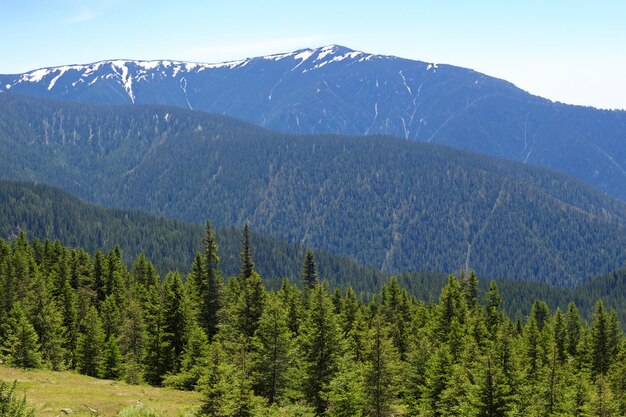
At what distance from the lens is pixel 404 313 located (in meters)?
88.2

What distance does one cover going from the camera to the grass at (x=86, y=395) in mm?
39819

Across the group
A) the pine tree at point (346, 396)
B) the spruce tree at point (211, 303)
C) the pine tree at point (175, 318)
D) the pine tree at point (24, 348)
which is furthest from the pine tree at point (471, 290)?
the pine tree at point (24, 348)

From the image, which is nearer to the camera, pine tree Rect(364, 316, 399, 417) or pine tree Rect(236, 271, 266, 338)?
pine tree Rect(364, 316, 399, 417)

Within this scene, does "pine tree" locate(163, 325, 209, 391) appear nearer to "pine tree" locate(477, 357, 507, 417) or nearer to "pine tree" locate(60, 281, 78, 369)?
"pine tree" locate(60, 281, 78, 369)

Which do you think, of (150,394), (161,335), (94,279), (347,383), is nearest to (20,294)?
(94,279)

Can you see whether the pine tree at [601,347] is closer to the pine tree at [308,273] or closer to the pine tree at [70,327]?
the pine tree at [308,273]

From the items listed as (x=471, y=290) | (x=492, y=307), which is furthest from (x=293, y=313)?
(x=492, y=307)

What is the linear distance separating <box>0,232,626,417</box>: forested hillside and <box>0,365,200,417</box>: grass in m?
3.01

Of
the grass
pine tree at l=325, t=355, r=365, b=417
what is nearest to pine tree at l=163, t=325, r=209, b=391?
the grass

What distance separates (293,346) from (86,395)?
18.5 metres

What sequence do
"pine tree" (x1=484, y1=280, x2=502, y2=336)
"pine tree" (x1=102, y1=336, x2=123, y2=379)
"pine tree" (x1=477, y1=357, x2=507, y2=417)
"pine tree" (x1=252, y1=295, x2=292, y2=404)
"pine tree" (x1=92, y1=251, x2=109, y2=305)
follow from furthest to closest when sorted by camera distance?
1. "pine tree" (x1=92, y1=251, x2=109, y2=305)
2. "pine tree" (x1=484, y1=280, x2=502, y2=336)
3. "pine tree" (x1=102, y1=336, x2=123, y2=379)
4. "pine tree" (x1=252, y1=295, x2=292, y2=404)
5. "pine tree" (x1=477, y1=357, x2=507, y2=417)

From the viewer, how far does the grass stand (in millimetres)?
39819

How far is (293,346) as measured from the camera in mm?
54344

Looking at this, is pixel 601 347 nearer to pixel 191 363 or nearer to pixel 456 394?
pixel 456 394
